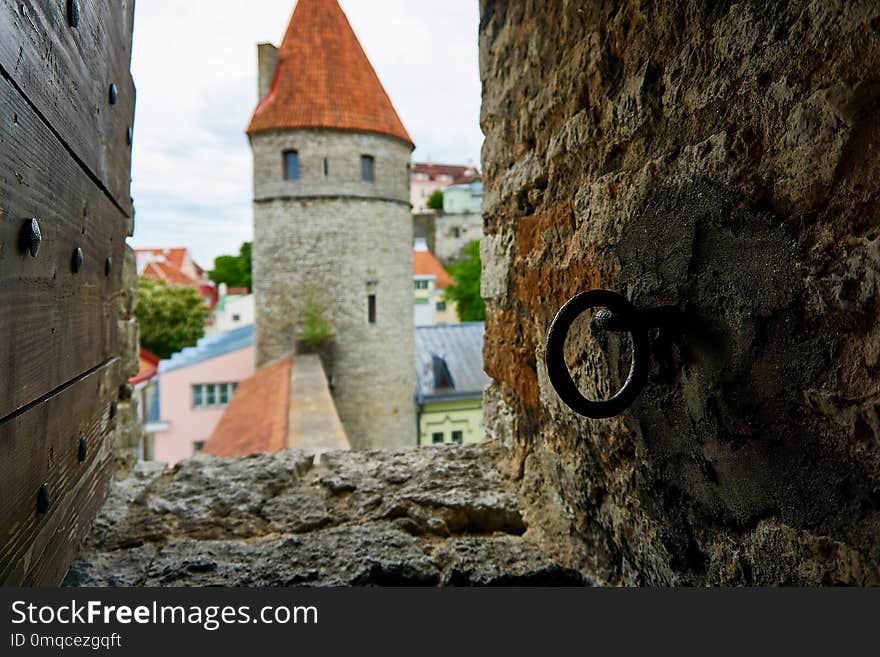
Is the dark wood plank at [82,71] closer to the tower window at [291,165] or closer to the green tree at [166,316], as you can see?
the tower window at [291,165]

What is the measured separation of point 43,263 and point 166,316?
27304mm

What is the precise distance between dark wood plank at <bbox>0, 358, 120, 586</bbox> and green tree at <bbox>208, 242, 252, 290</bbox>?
45.2 metres

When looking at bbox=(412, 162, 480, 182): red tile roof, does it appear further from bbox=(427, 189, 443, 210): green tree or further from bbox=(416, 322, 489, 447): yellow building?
bbox=(416, 322, 489, 447): yellow building

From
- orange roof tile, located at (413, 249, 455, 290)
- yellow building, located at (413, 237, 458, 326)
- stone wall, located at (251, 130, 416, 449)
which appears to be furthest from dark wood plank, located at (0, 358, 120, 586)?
orange roof tile, located at (413, 249, 455, 290)

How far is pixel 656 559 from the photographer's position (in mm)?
1327

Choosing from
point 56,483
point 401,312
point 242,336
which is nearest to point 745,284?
point 56,483

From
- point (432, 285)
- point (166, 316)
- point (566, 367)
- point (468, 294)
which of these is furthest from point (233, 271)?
point (566, 367)

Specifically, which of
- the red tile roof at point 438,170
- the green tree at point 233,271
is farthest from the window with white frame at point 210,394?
the red tile roof at point 438,170

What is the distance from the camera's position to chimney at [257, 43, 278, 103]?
15555 mm

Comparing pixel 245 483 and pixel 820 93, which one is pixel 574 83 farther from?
pixel 245 483

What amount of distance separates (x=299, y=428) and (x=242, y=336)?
1375 centimetres

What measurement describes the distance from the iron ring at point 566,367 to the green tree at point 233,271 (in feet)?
152

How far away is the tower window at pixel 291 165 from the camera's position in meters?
15.4

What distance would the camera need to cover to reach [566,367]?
1.11 m
